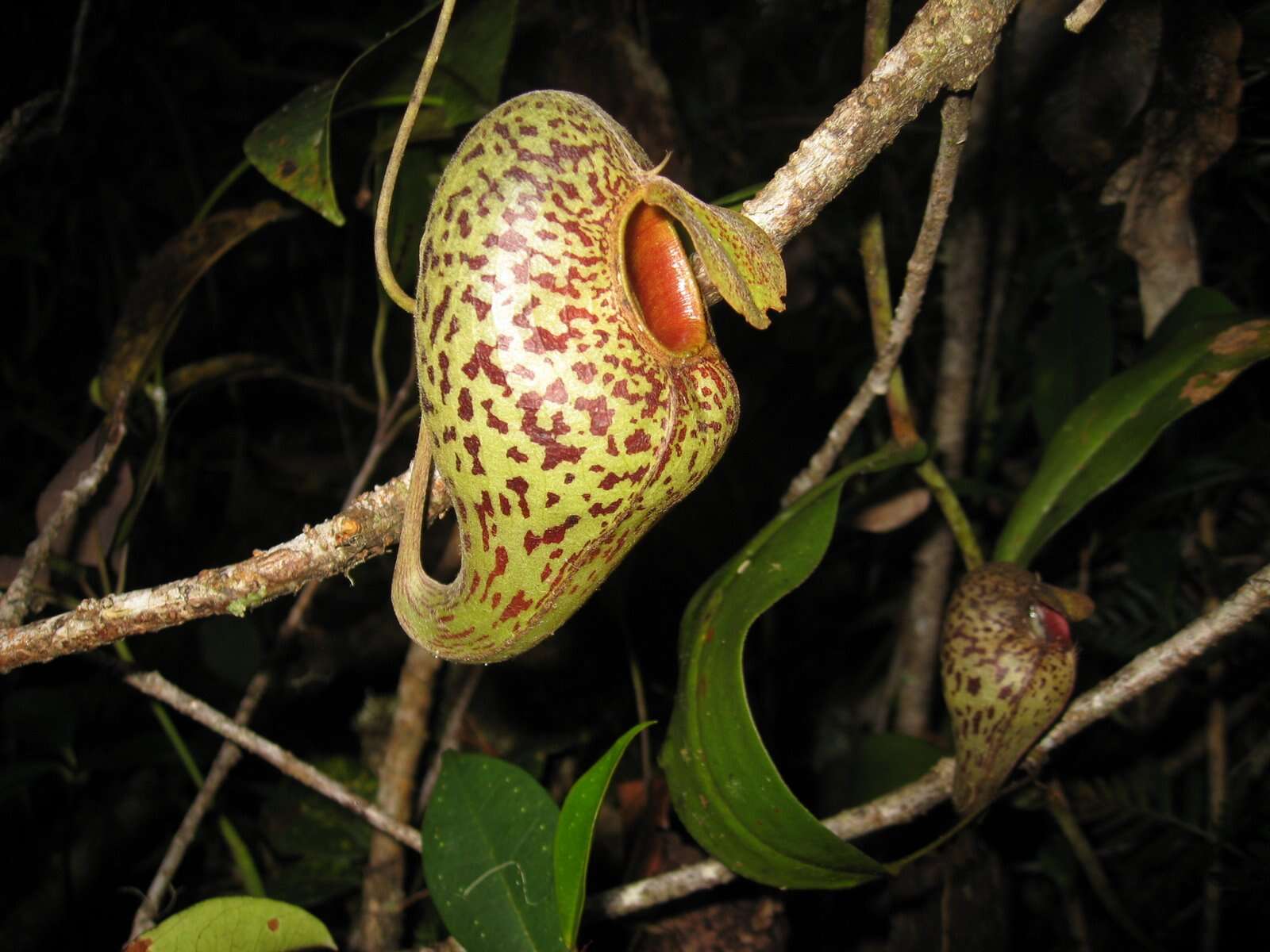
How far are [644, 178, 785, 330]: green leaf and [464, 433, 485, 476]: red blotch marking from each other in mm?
223

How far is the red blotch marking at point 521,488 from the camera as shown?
609mm

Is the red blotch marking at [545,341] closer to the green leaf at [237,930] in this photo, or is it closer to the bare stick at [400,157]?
the bare stick at [400,157]

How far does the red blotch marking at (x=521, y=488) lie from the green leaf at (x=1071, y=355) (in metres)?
1.18

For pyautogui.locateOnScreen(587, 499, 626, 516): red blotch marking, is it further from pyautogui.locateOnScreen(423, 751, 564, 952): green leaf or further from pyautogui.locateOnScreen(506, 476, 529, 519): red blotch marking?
pyautogui.locateOnScreen(423, 751, 564, 952): green leaf

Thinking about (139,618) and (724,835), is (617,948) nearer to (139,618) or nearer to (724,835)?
(724,835)

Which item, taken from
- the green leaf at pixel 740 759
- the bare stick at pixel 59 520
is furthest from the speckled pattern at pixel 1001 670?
the bare stick at pixel 59 520

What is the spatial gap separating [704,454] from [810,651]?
150 centimetres

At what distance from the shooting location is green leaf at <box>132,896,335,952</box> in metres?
0.81

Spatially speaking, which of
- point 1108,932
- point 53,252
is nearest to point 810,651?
point 1108,932

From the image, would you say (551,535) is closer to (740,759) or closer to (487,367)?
(487,367)

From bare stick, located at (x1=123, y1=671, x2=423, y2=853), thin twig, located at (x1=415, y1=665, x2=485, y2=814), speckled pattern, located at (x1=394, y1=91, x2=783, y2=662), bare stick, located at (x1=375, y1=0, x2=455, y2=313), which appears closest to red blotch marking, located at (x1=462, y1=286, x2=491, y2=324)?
speckled pattern, located at (x1=394, y1=91, x2=783, y2=662)

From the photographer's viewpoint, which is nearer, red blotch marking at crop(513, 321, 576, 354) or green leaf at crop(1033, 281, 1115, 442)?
red blotch marking at crop(513, 321, 576, 354)

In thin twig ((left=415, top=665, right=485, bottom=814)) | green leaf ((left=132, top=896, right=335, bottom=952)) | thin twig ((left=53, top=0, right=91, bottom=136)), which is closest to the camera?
green leaf ((left=132, top=896, right=335, bottom=952))

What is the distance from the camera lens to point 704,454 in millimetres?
691
